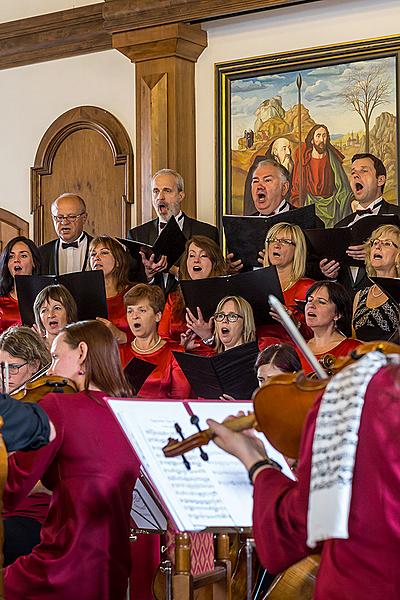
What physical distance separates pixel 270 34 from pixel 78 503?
5.45 metres

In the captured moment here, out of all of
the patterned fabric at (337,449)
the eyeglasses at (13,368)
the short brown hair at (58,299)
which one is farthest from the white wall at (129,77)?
the patterned fabric at (337,449)

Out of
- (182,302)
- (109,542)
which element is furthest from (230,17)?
(109,542)

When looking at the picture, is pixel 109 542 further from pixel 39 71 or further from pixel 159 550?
pixel 39 71

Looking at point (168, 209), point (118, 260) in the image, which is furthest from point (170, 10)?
point (118, 260)

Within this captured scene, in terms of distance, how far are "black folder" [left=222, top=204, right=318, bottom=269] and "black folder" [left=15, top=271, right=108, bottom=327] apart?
781mm

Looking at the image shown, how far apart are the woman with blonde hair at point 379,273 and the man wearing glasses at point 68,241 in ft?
7.43

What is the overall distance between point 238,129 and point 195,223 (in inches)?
60.1

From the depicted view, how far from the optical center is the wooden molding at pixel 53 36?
910 centimetres

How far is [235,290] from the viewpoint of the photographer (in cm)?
569

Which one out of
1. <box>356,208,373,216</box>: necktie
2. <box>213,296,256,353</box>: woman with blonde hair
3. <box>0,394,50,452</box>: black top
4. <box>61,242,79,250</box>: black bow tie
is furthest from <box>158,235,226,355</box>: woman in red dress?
<box>0,394,50,452</box>: black top

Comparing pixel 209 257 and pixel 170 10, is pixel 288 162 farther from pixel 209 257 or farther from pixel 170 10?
pixel 209 257

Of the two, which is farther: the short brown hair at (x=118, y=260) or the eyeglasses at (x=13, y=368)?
the short brown hair at (x=118, y=260)

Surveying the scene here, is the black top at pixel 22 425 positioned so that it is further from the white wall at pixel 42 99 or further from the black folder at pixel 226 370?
the white wall at pixel 42 99

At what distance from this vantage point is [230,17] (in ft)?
27.4
